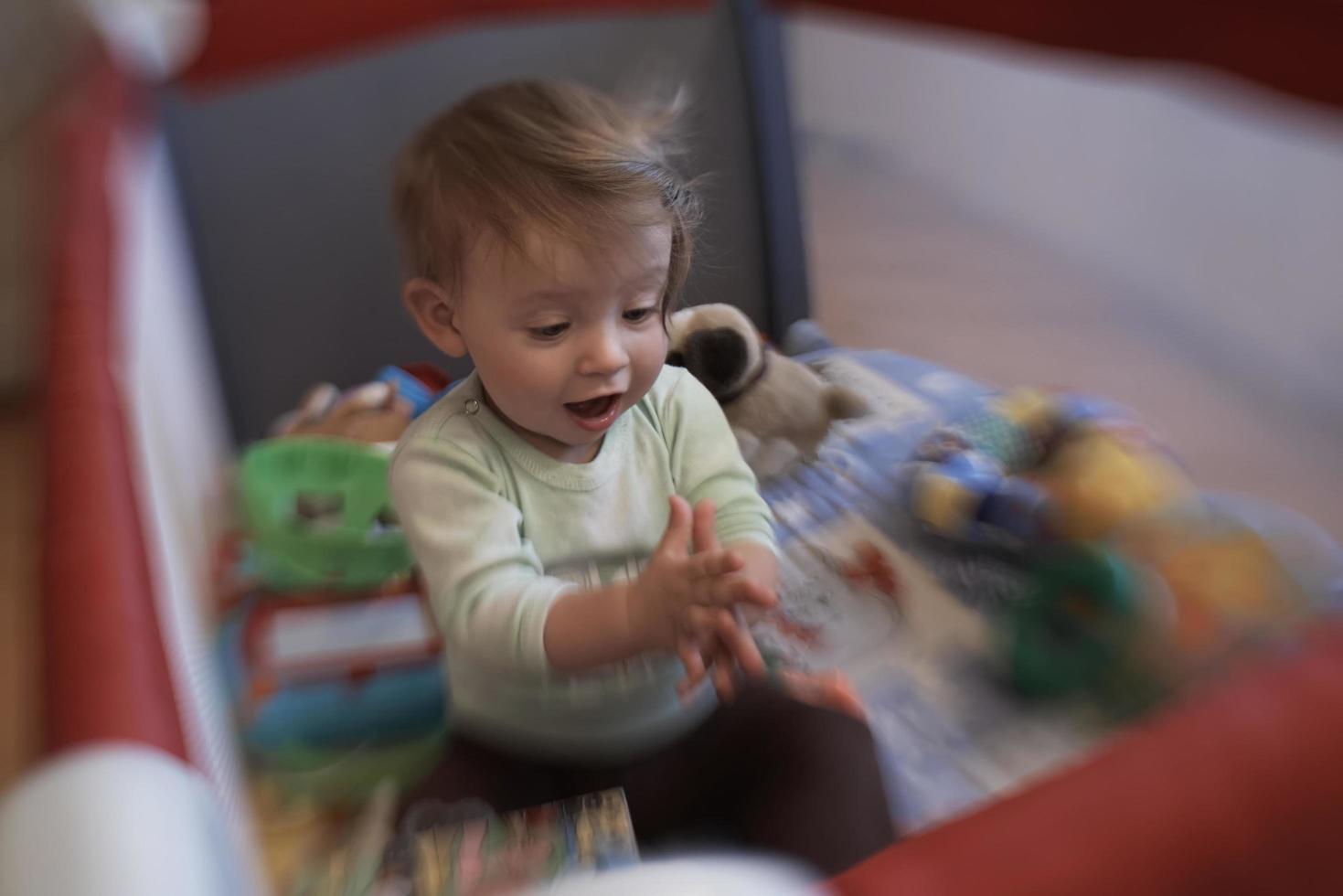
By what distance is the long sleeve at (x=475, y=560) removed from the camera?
0.39 m

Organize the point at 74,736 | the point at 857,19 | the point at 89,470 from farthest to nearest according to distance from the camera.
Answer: the point at 857,19, the point at 89,470, the point at 74,736

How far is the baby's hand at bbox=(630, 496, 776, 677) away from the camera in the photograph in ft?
1.14

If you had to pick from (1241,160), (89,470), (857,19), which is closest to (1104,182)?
(1241,160)

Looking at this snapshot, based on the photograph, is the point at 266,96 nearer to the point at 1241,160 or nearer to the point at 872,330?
the point at 872,330

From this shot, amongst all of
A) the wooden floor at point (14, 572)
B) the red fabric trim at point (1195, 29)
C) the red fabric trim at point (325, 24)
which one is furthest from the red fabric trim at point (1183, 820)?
the red fabric trim at point (325, 24)

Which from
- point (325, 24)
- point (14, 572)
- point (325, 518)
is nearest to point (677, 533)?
point (325, 518)

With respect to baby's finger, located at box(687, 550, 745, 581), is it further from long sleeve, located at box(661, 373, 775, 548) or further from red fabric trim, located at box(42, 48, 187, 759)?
red fabric trim, located at box(42, 48, 187, 759)

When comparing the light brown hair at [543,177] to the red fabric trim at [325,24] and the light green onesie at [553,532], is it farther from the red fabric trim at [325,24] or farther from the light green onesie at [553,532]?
the red fabric trim at [325,24]

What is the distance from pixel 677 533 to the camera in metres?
0.36

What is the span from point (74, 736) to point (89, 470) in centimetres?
15

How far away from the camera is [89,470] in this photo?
428mm

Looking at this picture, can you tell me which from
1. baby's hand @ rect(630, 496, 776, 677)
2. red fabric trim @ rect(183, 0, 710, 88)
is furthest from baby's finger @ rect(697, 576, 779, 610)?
red fabric trim @ rect(183, 0, 710, 88)

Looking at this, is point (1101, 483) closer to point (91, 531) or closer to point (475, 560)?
point (475, 560)

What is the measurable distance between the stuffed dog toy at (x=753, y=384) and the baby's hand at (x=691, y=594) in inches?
2.6
